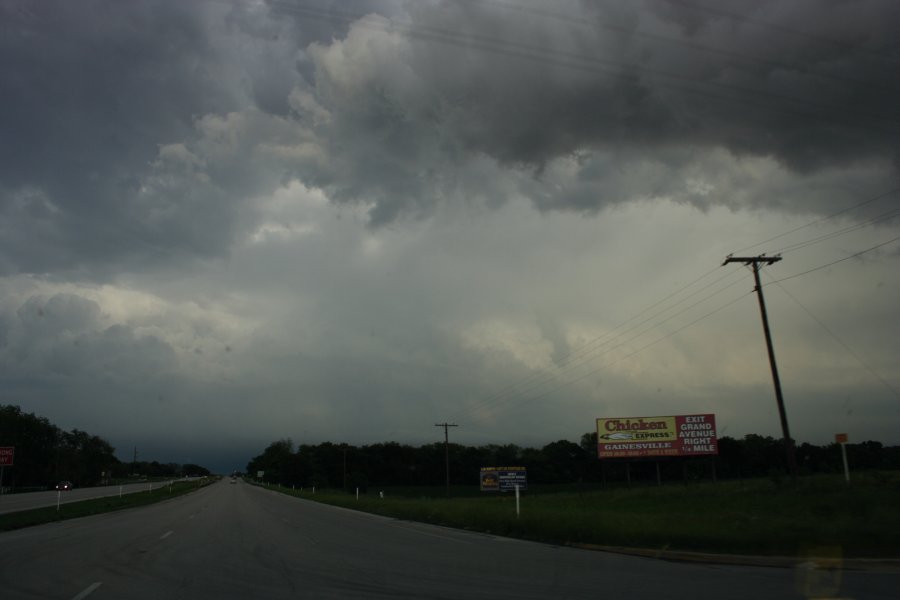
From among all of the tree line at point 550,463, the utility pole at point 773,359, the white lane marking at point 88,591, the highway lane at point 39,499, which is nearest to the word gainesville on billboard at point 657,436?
the tree line at point 550,463

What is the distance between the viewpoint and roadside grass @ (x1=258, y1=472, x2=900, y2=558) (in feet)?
52.4

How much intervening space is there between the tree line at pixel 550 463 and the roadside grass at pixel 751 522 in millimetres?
41060

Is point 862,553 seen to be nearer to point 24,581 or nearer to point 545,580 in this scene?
point 545,580

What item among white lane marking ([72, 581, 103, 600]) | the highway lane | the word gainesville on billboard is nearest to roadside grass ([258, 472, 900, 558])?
white lane marking ([72, 581, 103, 600])

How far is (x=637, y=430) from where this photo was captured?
57.8m

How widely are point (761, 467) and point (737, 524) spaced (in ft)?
349

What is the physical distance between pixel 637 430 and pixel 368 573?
49.3 meters

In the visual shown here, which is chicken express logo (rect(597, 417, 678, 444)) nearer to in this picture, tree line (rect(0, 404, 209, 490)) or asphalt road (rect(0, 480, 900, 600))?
asphalt road (rect(0, 480, 900, 600))

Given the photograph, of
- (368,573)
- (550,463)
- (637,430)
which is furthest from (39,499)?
(550,463)

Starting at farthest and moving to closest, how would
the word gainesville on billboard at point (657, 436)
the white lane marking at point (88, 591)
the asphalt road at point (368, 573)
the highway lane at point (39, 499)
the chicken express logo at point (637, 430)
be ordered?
1. the chicken express logo at point (637, 430)
2. the word gainesville on billboard at point (657, 436)
3. the highway lane at point (39, 499)
4. the asphalt road at point (368, 573)
5. the white lane marking at point (88, 591)

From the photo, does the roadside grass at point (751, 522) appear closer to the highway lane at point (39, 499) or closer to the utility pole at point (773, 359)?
the utility pole at point (773, 359)

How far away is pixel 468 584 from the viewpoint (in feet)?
36.8

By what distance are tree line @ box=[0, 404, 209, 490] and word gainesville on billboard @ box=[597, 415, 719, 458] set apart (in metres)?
110

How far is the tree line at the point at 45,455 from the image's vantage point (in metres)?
131
